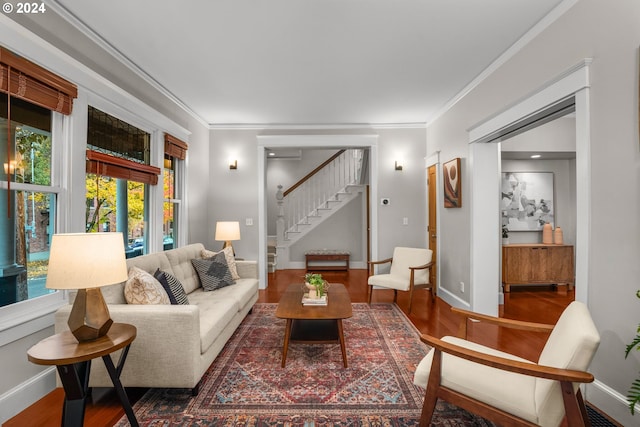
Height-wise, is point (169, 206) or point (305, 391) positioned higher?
point (169, 206)

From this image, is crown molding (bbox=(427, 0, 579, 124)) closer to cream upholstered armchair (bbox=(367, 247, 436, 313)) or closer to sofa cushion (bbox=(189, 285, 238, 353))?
cream upholstered armchair (bbox=(367, 247, 436, 313))

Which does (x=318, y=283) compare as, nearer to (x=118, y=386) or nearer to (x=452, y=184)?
(x=118, y=386)

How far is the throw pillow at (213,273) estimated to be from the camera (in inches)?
139

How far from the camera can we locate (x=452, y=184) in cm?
429

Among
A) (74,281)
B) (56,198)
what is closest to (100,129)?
(56,198)

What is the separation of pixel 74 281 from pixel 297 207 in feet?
20.2

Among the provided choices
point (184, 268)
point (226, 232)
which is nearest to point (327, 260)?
point (226, 232)

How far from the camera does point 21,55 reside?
6.84ft

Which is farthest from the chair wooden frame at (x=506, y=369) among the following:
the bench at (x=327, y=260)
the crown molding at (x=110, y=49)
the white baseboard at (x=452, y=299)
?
the bench at (x=327, y=260)

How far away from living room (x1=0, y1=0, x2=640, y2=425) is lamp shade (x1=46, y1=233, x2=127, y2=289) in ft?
2.64

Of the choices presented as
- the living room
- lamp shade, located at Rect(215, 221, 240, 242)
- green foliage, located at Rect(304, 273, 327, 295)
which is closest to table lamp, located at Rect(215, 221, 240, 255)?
lamp shade, located at Rect(215, 221, 240, 242)

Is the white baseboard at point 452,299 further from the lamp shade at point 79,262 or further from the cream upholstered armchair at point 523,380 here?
the lamp shade at point 79,262

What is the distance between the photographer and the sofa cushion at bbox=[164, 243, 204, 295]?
332 centimetres

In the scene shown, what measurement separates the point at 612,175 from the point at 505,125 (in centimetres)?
128
